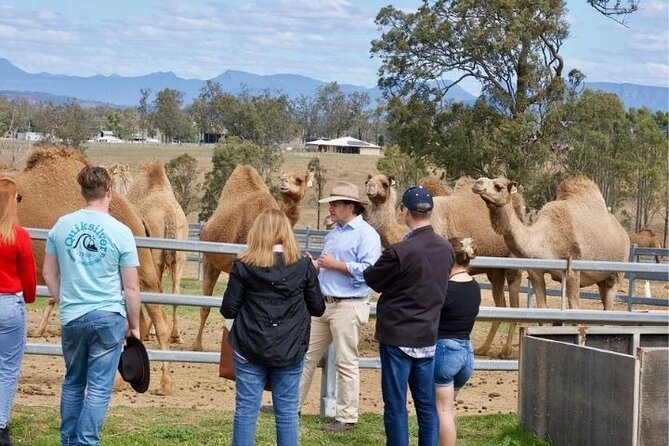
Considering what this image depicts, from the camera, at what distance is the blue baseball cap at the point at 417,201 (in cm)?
691

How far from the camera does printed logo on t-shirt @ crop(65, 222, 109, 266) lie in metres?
6.44

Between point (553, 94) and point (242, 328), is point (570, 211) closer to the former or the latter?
point (242, 328)

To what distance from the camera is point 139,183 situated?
16141 mm

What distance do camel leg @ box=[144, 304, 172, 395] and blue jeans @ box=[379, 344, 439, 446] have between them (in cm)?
406

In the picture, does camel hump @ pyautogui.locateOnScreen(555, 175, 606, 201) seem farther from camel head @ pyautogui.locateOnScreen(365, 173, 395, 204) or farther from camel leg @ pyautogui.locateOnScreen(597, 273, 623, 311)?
camel head @ pyautogui.locateOnScreen(365, 173, 395, 204)

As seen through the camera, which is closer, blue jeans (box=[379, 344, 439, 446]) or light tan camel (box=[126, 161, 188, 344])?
blue jeans (box=[379, 344, 439, 446])

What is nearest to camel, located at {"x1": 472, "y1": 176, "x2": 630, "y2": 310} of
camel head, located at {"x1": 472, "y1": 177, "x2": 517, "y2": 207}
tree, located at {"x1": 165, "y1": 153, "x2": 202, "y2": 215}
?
camel head, located at {"x1": 472, "y1": 177, "x2": 517, "y2": 207}

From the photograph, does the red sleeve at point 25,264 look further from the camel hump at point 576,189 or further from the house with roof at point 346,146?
the house with roof at point 346,146

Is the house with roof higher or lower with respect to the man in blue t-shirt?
higher

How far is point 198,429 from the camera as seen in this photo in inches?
314

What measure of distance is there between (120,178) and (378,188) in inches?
241

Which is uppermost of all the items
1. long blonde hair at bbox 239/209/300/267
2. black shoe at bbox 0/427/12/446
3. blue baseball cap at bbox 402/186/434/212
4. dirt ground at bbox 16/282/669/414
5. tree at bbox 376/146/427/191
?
tree at bbox 376/146/427/191

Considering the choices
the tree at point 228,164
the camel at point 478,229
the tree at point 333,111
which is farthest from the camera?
the tree at point 333,111

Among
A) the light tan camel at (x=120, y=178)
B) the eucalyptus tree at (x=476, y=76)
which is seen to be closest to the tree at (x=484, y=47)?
the eucalyptus tree at (x=476, y=76)
